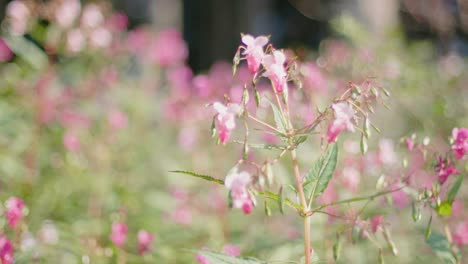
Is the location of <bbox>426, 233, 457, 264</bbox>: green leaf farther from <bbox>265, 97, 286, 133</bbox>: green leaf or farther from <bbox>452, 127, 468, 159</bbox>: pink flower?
<bbox>265, 97, 286, 133</bbox>: green leaf

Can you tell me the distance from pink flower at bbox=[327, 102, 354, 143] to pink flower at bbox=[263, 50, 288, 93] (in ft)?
0.46

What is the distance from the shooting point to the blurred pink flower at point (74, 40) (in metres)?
3.13

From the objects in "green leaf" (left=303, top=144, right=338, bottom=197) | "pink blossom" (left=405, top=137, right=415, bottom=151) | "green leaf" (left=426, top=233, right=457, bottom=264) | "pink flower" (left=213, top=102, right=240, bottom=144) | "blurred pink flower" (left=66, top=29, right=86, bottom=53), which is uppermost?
"blurred pink flower" (left=66, top=29, right=86, bottom=53)

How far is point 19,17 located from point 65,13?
20 cm

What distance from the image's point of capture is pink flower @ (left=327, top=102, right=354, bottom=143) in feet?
4.45

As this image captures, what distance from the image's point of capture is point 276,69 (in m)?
1.45

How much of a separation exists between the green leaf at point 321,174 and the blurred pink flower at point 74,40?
189cm

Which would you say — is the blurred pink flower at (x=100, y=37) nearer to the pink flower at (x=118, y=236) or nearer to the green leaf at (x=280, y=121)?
the pink flower at (x=118, y=236)

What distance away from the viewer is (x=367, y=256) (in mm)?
2447

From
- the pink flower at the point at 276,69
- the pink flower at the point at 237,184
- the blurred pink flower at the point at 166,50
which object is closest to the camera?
the pink flower at the point at 237,184

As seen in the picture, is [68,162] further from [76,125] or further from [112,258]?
[112,258]

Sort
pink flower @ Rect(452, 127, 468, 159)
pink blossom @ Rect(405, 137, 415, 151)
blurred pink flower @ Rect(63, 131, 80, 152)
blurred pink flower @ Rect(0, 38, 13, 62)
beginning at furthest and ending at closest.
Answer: blurred pink flower @ Rect(0, 38, 13, 62) → blurred pink flower @ Rect(63, 131, 80, 152) → pink blossom @ Rect(405, 137, 415, 151) → pink flower @ Rect(452, 127, 468, 159)

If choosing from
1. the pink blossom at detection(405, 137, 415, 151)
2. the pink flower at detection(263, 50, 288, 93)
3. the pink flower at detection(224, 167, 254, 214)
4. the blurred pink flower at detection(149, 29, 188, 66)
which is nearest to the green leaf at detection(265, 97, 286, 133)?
the pink flower at detection(263, 50, 288, 93)

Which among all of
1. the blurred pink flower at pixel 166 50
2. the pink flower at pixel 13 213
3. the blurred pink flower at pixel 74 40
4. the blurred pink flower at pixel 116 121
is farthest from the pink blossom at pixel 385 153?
the blurred pink flower at pixel 166 50
